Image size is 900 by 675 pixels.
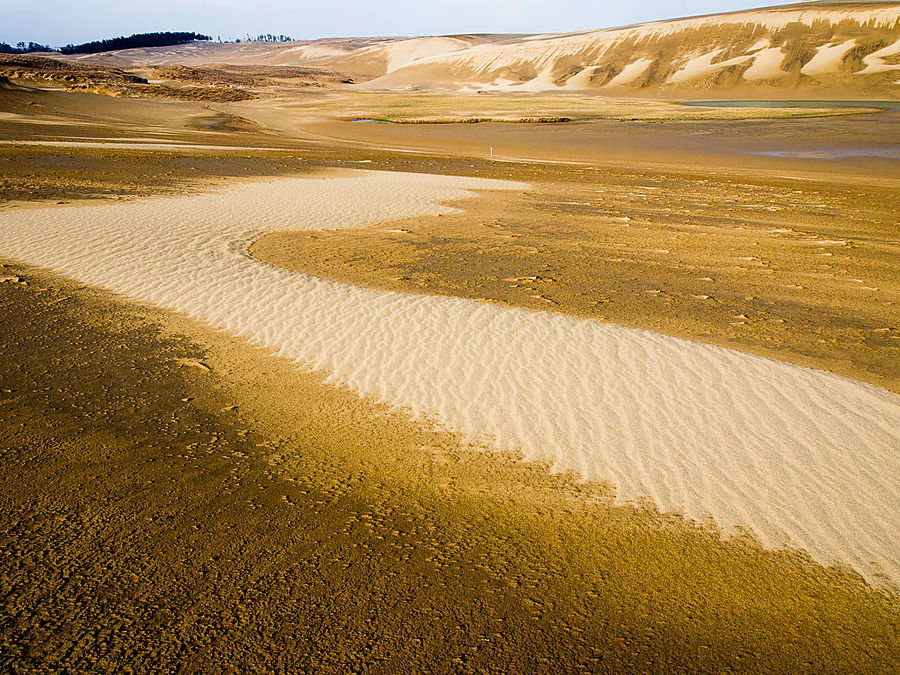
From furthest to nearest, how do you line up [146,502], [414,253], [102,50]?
[102,50] → [414,253] → [146,502]

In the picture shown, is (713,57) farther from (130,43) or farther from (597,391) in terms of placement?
(130,43)

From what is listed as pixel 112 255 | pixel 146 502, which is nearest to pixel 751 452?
pixel 146 502

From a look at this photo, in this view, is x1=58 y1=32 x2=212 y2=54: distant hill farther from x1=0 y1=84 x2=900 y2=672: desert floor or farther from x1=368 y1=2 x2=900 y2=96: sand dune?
x1=0 y1=84 x2=900 y2=672: desert floor

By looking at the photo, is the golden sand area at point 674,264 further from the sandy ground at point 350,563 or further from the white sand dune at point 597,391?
the sandy ground at point 350,563

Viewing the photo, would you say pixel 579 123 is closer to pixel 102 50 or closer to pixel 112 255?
pixel 112 255

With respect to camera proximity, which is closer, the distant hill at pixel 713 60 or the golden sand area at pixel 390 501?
the golden sand area at pixel 390 501

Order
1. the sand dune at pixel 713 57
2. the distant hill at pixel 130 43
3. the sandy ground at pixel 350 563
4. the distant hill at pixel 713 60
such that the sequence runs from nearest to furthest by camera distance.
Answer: the sandy ground at pixel 350 563
the distant hill at pixel 713 60
the sand dune at pixel 713 57
the distant hill at pixel 130 43

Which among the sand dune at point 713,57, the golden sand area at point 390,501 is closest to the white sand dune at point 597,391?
the golden sand area at point 390,501
